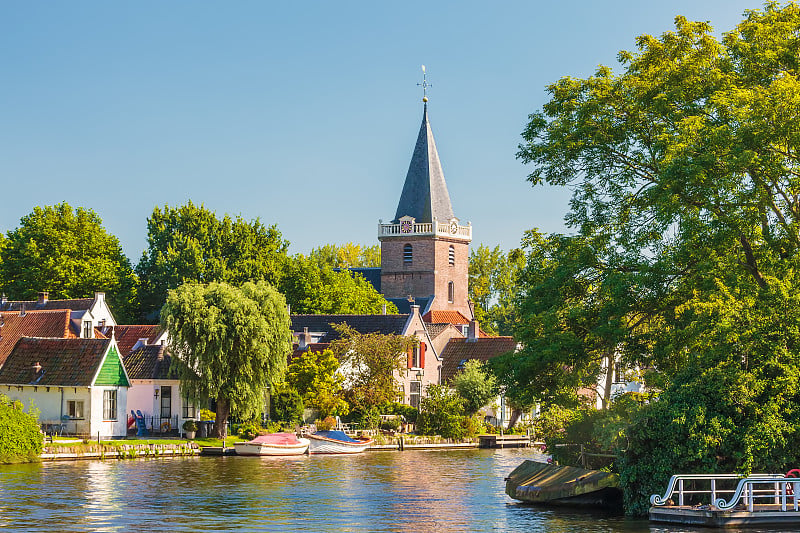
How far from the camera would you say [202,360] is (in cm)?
5844

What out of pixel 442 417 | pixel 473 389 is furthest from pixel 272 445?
pixel 473 389

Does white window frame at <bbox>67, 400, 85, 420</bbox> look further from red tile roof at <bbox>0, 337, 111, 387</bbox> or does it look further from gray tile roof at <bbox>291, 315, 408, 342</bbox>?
gray tile roof at <bbox>291, 315, 408, 342</bbox>

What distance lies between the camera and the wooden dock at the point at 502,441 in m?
66.6

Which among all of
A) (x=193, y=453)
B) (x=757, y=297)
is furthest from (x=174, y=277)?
(x=757, y=297)

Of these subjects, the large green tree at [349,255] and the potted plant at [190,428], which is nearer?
the potted plant at [190,428]

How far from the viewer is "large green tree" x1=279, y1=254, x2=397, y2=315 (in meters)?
92.6

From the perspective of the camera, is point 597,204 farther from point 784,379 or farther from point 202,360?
point 202,360

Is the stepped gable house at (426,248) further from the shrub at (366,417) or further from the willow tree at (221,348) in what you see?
the willow tree at (221,348)

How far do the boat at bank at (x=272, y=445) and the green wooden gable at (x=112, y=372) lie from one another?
667cm

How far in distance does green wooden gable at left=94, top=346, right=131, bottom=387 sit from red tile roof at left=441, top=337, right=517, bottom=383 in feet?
91.3

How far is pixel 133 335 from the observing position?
68562 millimetres

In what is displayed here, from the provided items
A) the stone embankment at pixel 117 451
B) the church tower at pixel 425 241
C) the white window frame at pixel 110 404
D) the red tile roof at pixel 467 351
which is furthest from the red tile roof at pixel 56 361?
the church tower at pixel 425 241

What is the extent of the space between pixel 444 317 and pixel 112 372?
51.9 metres

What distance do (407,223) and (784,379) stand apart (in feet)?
262
